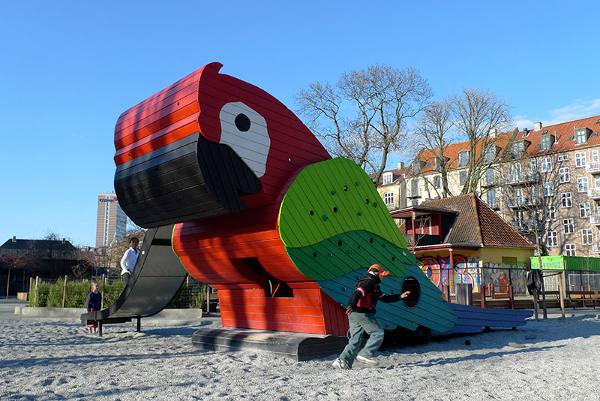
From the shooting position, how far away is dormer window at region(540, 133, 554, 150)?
191 feet

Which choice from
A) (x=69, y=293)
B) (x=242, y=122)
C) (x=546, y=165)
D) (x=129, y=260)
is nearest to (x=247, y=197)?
(x=242, y=122)

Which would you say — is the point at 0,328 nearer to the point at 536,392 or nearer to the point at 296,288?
the point at 296,288

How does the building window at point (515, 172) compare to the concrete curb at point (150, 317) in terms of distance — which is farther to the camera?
the building window at point (515, 172)

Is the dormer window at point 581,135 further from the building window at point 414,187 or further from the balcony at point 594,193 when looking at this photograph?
the building window at point 414,187

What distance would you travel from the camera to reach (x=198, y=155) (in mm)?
7484

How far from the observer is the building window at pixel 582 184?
177ft

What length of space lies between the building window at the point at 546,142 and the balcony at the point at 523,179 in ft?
33.9

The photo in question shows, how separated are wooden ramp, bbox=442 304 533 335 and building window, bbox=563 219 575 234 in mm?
47412

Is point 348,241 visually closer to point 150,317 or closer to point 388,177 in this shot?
point 150,317

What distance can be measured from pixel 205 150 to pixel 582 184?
54.9 meters

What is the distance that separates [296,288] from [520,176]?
4552 centimetres

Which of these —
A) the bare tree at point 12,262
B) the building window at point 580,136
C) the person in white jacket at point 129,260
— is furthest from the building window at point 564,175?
the bare tree at point 12,262

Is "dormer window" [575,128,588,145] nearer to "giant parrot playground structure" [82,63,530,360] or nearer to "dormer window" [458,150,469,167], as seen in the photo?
"dormer window" [458,150,469,167]

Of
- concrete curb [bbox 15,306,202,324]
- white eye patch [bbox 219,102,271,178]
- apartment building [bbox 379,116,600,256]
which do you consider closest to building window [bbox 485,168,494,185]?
apartment building [bbox 379,116,600,256]
